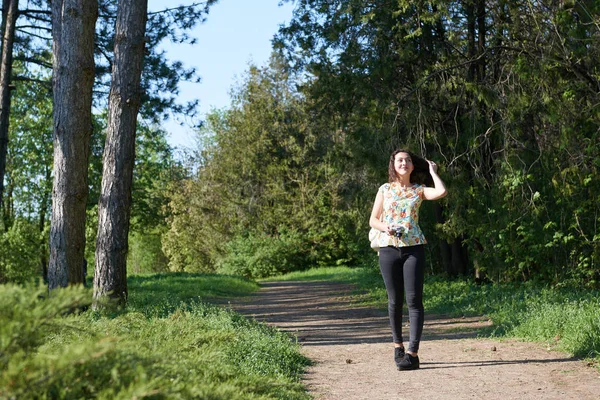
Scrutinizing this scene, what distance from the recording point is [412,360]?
741 centimetres

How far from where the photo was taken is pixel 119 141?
12.1 meters

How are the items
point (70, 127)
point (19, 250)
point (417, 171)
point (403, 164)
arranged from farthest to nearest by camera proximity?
point (19, 250), point (70, 127), point (417, 171), point (403, 164)

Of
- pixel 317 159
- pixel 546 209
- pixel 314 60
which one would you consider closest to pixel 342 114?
pixel 314 60

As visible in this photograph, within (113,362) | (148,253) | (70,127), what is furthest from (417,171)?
(148,253)

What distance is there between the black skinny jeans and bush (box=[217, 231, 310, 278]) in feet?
109

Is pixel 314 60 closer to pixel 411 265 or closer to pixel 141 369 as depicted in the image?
pixel 411 265

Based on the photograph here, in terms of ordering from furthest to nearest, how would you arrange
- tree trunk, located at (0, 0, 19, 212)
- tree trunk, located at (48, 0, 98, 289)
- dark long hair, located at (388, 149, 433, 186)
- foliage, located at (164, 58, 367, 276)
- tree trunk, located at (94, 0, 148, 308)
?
foliage, located at (164, 58, 367, 276), tree trunk, located at (0, 0, 19, 212), tree trunk, located at (94, 0, 148, 308), tree trunk, located at (48, 0, 98, 289), dark long hair, located at (388, 149, 433, 186)

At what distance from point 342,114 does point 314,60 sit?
58.4 inches

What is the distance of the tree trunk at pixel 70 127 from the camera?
1162 cm

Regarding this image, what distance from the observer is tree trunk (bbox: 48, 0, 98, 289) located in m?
11.6

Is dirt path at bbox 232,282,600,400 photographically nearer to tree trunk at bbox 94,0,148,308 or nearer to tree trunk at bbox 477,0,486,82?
tree trunk at bbox 94,0,148,308

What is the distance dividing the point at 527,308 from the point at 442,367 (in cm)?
392

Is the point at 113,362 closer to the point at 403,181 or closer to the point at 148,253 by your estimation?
the point at 403,181

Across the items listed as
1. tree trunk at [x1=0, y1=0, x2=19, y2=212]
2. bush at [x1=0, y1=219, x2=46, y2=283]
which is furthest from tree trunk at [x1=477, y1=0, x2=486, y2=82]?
bush at [x1=0, y1=219, x2=46, y2=283]
